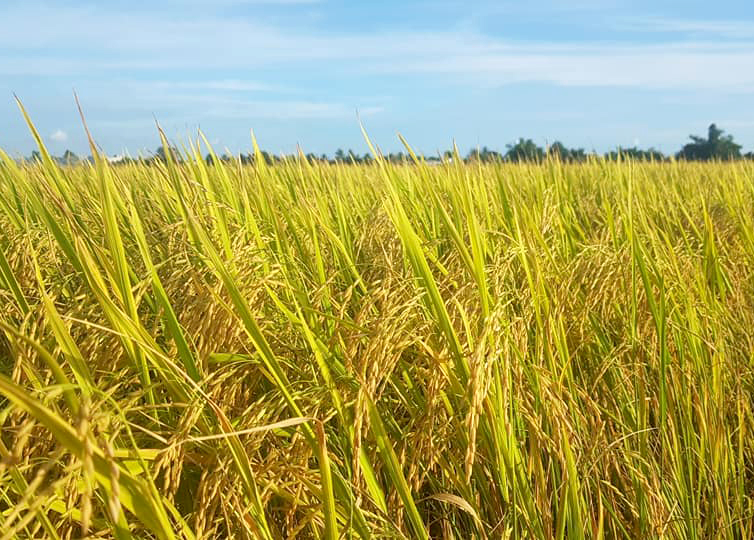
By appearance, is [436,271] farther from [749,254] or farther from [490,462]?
[749,254]

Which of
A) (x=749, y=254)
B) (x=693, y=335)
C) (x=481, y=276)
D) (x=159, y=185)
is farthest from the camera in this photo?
(x=749, y=254)

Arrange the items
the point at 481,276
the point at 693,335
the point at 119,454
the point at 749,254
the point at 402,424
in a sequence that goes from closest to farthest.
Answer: the point at 119,454
the point at 481,276
the point at 402,424
the point at 693,335
the point at 749,254

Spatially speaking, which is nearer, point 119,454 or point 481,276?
point 119,454

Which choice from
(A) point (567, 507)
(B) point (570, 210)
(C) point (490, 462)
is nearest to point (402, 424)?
(C) point (490, 462)

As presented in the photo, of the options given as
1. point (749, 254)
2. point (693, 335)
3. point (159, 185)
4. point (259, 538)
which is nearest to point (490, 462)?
point (259, 538)

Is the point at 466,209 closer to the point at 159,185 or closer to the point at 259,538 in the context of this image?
the point at 259,538

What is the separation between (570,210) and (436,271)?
3.75 ft

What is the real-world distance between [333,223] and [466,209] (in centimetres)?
86

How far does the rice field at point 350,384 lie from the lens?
3.40 feet

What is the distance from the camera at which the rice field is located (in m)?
1.04

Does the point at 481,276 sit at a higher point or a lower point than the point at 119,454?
higher

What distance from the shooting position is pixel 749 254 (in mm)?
2611

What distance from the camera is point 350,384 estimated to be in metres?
1.29

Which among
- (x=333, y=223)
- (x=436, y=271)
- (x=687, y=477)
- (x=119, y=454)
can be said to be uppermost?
(x=333, y=223)
